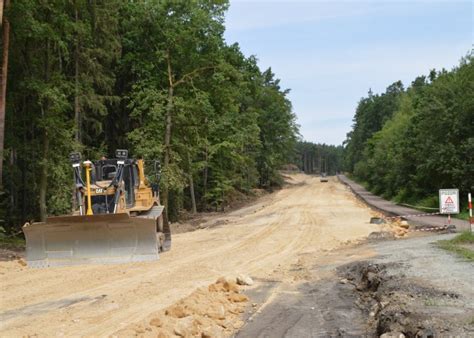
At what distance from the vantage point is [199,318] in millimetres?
8734

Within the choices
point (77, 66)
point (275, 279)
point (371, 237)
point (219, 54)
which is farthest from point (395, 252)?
point (219, 54)

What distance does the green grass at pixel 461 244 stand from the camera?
1388 cm

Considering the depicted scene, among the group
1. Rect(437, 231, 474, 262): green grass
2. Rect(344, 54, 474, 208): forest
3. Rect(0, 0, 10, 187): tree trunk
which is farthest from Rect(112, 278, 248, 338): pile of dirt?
Rect(344, 54, 474, 208): forest

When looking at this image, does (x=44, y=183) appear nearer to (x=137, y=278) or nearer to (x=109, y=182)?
(x=109, y=182)

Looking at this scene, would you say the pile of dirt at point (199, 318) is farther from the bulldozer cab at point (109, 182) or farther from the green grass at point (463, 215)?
the green grass at point (463, 215)

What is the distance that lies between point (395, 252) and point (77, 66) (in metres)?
18.5

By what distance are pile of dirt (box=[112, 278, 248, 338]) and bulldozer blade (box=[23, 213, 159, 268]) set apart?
2.46m

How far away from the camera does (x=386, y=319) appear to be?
788 centimetres

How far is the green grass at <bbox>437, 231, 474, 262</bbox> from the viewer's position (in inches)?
547

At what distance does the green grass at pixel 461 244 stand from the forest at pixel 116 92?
15.4 meters

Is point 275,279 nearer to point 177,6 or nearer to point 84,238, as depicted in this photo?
point 84,238

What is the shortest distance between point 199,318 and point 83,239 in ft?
16.1

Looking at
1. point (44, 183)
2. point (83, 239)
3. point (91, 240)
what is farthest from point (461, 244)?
point (44, 183)

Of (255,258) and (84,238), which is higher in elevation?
(84,238)
